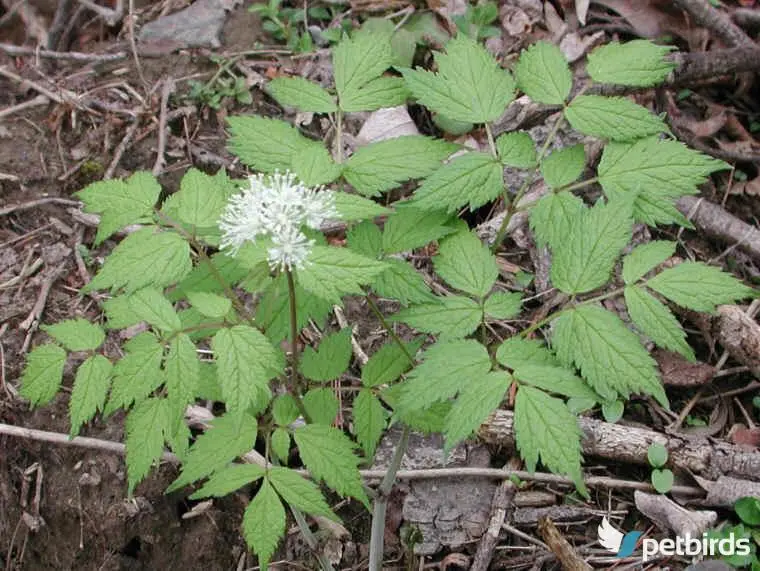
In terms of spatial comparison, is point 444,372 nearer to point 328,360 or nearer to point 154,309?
point 328,360

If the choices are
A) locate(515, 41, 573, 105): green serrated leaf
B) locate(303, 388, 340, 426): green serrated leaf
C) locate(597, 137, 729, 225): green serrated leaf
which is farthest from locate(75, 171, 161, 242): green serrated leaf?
locate(597, 137, 729, 225): green serrated leaf

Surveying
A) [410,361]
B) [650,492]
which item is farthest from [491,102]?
[650,492]

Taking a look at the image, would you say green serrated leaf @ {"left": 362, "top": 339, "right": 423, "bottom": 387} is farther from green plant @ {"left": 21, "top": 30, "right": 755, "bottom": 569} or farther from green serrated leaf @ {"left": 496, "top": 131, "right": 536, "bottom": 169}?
green serrated leaf @ {"left": 496, "top": 131, "right": 536, "bottom": 169}

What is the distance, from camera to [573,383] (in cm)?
157

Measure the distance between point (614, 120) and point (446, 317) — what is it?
629 millimetres

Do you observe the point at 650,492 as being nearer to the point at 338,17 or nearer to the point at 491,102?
the point at 491,102

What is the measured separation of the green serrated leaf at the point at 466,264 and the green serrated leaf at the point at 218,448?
0.58m

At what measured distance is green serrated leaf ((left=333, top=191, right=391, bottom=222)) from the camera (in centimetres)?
160

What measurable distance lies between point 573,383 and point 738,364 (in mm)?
1493

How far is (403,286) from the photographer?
5.79 feet

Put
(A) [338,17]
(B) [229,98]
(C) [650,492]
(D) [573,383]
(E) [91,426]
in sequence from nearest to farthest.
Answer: (D) [573,383] < (C) [650,492] < (E) [91,426] < (B) [229,98] < (A) [338,17]

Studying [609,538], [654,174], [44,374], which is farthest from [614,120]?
[44,374]

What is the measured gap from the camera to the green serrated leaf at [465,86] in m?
1.83

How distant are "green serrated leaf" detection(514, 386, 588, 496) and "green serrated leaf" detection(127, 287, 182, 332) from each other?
75 centimetres
